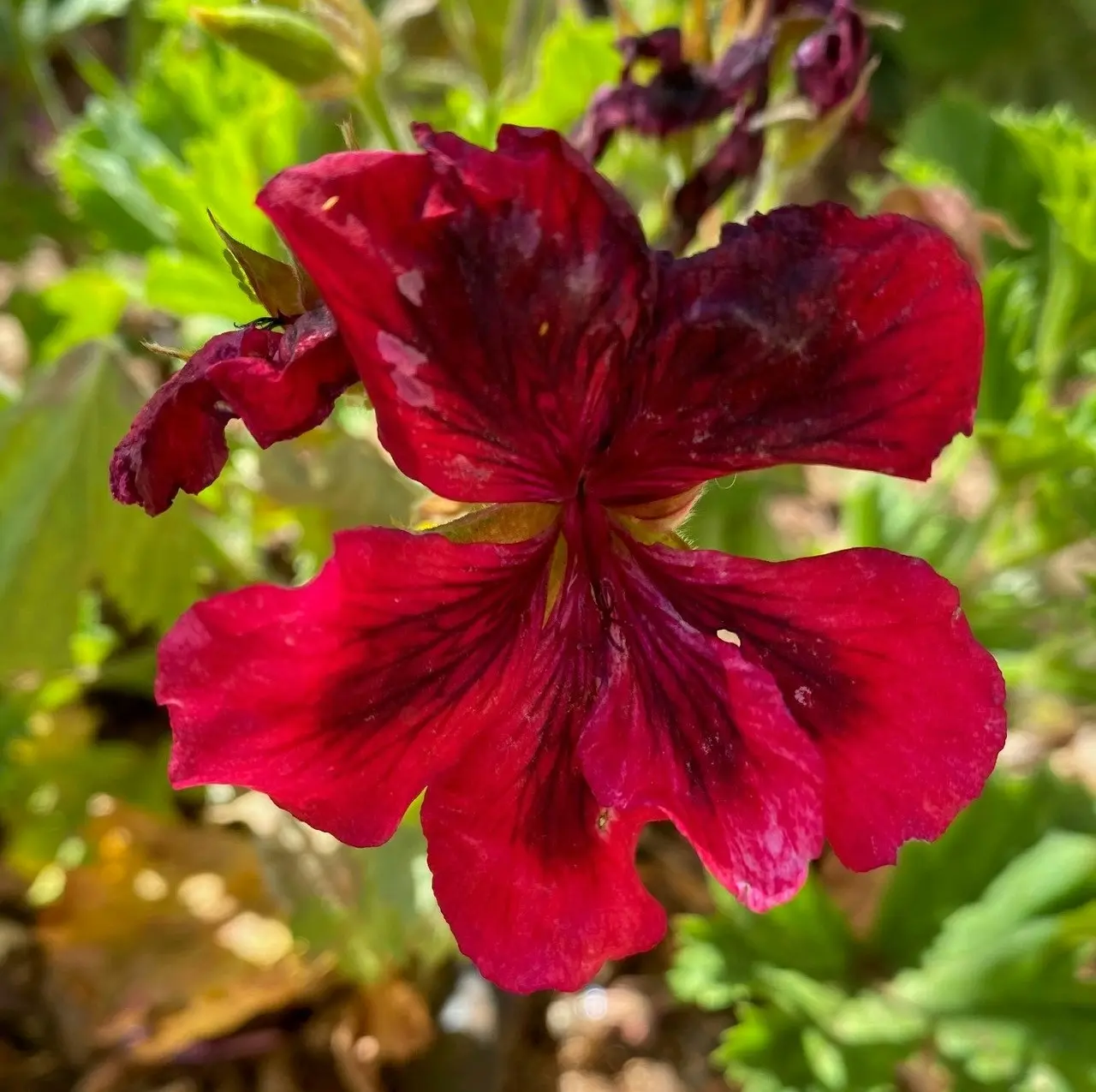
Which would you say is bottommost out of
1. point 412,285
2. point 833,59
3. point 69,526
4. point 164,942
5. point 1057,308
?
point 164,942

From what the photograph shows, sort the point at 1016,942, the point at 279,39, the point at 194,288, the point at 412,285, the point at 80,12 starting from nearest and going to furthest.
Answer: the point at 412,285
the point at 279,39
the point at 194,288
the point at 1016,942
the point at 80,12

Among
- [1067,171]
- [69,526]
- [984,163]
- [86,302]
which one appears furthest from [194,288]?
[984,163]

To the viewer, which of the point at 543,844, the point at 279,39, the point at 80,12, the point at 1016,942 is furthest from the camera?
the point at 80,12

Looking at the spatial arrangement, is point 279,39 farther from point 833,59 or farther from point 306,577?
point 306,577

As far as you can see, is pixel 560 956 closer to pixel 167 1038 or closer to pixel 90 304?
pixel 167 1038

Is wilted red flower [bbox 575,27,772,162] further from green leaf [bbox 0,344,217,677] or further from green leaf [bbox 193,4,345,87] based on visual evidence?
green leaf [bbox 0,344,217,677]

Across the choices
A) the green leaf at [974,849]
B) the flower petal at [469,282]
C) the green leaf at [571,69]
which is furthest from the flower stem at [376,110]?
the green leaf at [974,849]

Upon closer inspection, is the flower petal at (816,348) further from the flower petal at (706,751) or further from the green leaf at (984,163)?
the green leaf at (984,163)

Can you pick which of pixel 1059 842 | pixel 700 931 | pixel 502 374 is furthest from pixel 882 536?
pixel 502 374

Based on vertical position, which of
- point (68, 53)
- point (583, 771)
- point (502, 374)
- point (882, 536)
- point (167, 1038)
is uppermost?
point (502, 374)
